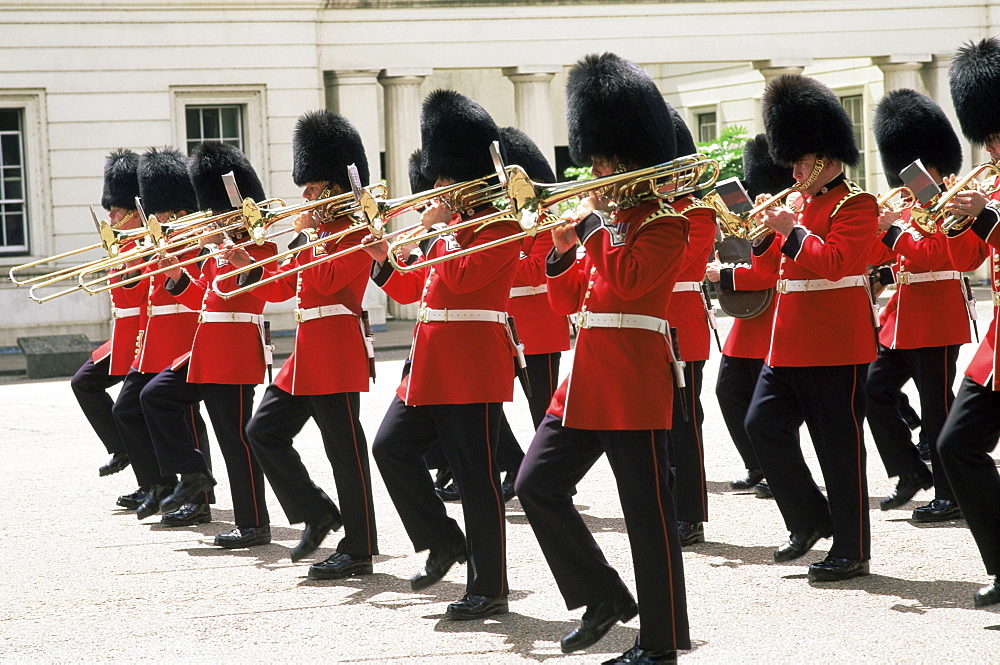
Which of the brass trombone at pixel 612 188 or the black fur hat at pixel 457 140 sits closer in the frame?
the brass trombone at pixel 612 188

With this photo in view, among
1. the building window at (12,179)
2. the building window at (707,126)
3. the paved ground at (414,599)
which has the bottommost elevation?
the paved ground at (414,599)

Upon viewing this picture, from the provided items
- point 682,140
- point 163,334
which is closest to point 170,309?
point 163,334

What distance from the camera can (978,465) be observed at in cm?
421

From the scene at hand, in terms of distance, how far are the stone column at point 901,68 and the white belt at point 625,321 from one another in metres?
16.4

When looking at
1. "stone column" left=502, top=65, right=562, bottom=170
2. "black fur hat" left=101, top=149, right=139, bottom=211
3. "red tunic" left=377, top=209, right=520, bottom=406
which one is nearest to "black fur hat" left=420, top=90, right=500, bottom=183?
"red tunic" left=377, top=209, right=520, bottom=406

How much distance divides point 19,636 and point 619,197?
90.1 inches

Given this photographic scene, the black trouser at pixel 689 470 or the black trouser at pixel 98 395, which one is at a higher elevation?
the black trouser at pixel 98 395

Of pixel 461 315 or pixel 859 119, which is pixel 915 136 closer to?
pixel 461 315

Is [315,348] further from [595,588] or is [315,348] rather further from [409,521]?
[595,588]

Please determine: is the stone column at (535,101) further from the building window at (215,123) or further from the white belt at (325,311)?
the white belt at (325,311)

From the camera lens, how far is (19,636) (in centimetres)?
439

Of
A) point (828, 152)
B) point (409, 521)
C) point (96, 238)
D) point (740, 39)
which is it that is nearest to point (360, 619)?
point (409, 521)

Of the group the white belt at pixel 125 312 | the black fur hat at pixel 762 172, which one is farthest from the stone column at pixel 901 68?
the white belt at pixel 125 312

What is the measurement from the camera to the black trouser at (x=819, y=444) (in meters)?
4.73
